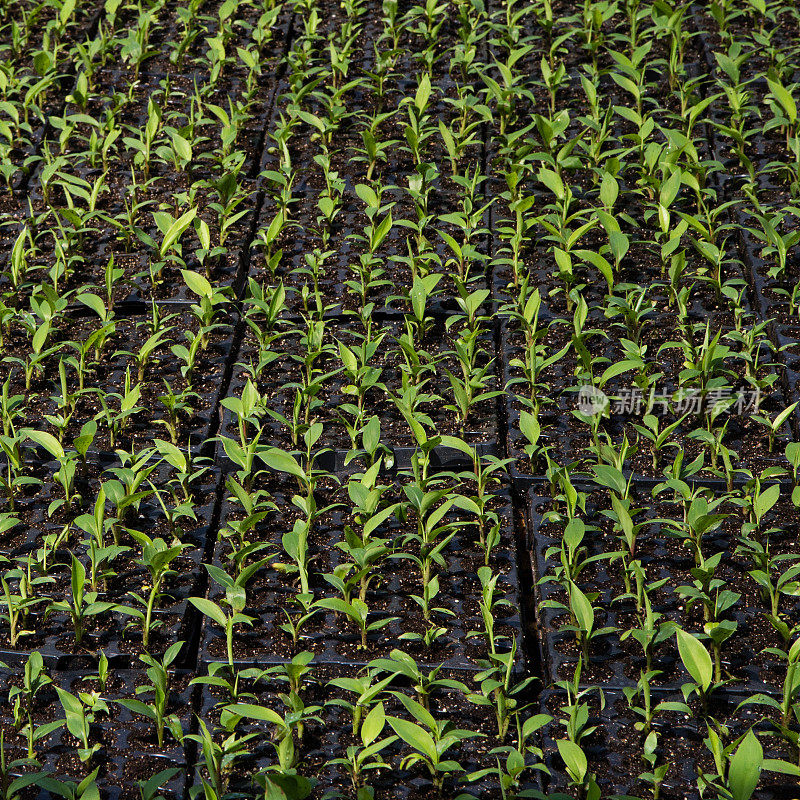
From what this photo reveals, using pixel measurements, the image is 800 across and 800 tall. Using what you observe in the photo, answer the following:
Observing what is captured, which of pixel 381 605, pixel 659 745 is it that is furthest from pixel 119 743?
A: pixel 659 745

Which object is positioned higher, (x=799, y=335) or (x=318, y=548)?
(x=799, y=335)

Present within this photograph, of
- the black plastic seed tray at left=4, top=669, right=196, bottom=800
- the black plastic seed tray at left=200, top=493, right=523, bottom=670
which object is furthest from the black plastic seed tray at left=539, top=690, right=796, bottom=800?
the black plastic seed tray at left=4, top=669, right=196, bottom=800

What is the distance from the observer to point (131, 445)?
2.28 m

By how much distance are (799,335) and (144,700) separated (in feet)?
5.44

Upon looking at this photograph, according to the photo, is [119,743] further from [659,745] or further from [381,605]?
[659,745]

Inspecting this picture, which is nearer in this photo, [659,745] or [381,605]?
[659,745]

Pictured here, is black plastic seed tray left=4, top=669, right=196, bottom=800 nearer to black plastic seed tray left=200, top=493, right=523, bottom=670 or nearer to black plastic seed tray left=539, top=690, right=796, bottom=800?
black plastic seed tray left=200, top=493, right=523, bottom=670

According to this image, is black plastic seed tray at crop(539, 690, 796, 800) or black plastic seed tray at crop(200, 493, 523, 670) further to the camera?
black plastic seed tray at crop(200, 493, 523, 670)

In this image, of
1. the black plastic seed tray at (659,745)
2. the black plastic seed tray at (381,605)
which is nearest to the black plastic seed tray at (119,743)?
the black plastic seed tray at (381,605)

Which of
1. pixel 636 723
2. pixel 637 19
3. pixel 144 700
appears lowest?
pixel 144 700

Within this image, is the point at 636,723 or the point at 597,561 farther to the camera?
the point at 597,561

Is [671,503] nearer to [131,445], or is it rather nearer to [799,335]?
[799,335]

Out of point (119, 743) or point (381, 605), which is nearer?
point (119, 743)

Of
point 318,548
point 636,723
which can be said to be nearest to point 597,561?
point 636,723
